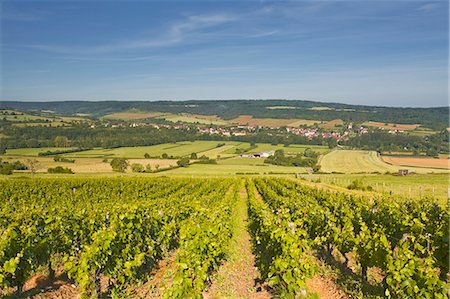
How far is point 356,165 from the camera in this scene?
61.9 m

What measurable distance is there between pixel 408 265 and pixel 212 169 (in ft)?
170

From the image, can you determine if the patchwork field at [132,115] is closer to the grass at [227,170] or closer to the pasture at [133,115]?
the pasture at [133,115]

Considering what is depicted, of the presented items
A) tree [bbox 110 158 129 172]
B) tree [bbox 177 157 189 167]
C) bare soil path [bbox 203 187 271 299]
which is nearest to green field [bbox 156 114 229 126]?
tree [bbox 177 157 189 167]

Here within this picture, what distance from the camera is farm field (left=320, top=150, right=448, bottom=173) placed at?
54.5 metres

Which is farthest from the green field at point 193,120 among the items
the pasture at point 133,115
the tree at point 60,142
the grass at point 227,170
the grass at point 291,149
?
the grass at point 227,170

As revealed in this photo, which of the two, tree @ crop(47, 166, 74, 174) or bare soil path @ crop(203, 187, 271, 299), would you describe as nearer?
bare soil path @ crop(203, 187, 271, 299)

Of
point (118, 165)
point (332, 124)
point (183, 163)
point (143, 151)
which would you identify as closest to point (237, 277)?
point (118, 165)

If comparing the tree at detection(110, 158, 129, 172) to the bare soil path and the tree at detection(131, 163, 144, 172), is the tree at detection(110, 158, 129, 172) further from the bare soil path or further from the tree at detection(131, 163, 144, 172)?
the bare soil path

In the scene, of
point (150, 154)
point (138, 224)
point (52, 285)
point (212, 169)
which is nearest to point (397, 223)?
point (138, 224)

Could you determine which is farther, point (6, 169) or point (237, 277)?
point (6, 169)

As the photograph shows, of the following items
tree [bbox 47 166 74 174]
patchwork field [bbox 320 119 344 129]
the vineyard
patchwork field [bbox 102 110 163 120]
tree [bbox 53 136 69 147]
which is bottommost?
tree [bbox 47 166 74 174]

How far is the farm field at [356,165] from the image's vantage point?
Answer: 54516 mm

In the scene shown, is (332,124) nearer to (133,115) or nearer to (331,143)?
(331,143)

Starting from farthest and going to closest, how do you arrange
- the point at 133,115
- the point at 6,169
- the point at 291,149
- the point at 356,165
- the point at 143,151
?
1. the point at 133,115
2. the point at 291,149
3. the point at 143,151
4. the point at 356,165
5. the point at 6,169
